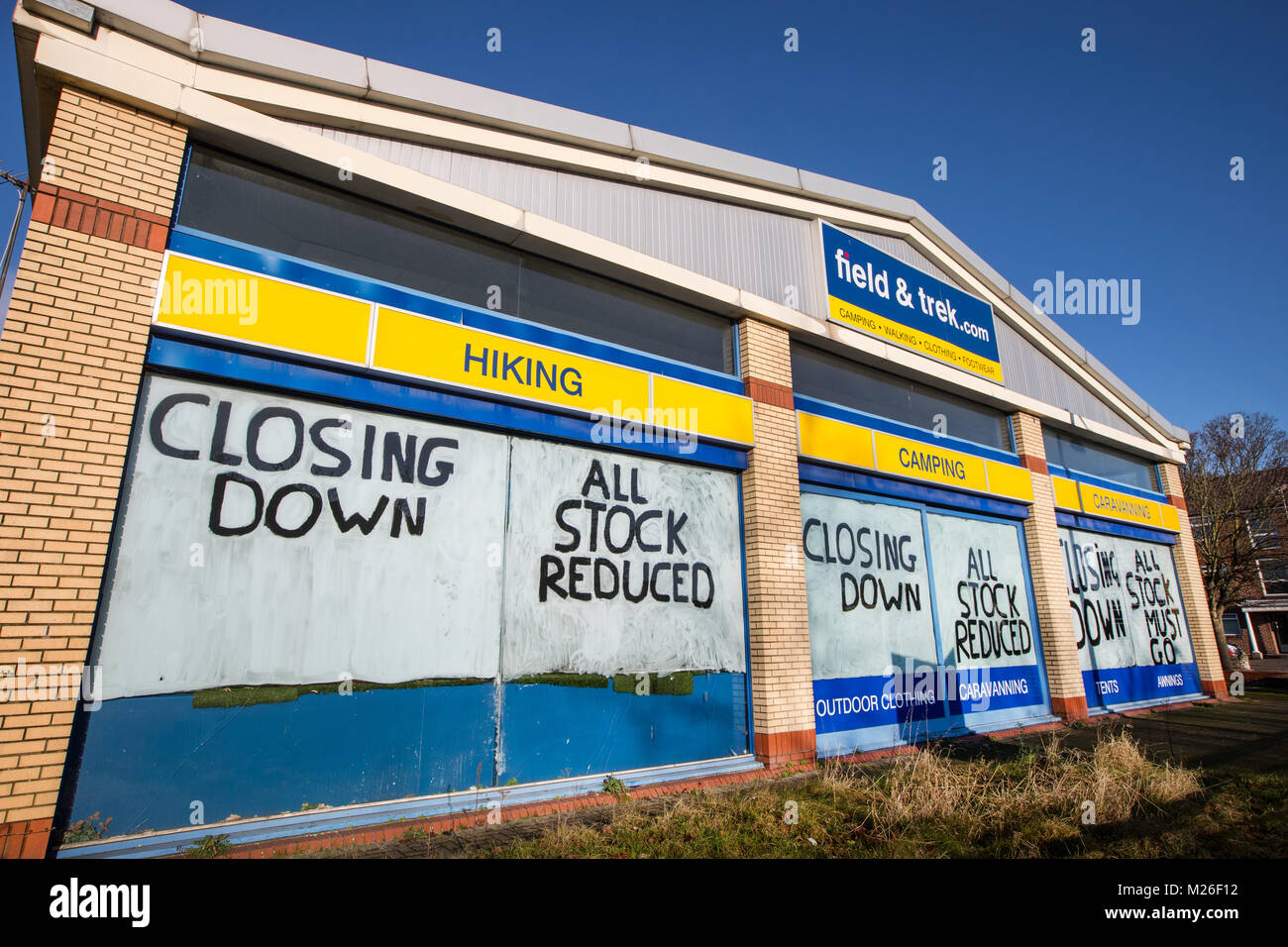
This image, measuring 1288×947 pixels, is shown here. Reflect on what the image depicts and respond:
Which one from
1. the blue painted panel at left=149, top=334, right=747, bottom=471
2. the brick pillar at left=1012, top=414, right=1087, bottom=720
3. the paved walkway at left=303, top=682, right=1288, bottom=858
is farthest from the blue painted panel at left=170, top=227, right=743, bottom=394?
the brick pillar at left=1012, top=414, right=1087, bottom=720

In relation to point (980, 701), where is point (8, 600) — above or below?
above

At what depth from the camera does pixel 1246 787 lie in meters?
6.00

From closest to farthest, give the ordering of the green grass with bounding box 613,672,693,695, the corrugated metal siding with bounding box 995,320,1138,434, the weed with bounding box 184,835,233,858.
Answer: the weed with bounding box 184,835,233,858
the green grass with bounding box 613,672,693,695
the corrugated metal siding with bounding box 995,320,1138,434

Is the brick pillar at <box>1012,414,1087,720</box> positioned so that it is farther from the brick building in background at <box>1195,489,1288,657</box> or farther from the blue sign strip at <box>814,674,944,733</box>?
the brick building in background at <box>1195,489,1288,657</box>

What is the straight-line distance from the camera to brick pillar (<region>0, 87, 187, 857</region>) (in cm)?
398

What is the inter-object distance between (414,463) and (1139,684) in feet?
49.6

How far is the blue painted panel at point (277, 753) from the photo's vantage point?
4332mm

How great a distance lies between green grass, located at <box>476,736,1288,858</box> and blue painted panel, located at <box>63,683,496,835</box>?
4.25ft

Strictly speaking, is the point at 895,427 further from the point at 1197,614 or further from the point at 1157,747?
the point at 1197,614

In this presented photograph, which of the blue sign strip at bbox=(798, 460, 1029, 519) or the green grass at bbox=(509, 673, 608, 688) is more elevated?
the blue sign strip at bbox=(798, 460, 1029, 519)

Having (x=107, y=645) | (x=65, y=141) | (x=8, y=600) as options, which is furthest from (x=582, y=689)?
(x=65, y=141)

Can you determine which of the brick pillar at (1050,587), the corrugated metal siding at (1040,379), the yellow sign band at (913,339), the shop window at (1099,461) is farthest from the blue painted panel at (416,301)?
the shop window at (1099,461)
